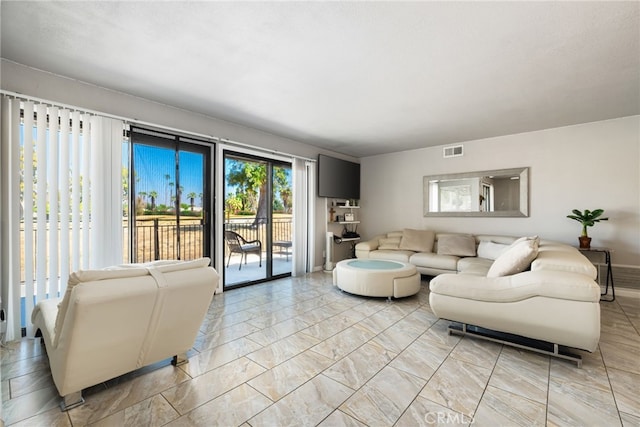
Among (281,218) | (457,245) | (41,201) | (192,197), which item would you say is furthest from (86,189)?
(457,245)

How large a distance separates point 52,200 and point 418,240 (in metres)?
5.03

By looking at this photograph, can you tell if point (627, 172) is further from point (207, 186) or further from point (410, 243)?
point (207, 186)

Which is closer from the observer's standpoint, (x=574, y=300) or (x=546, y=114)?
(x=574, y=300)

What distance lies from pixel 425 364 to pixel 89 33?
11.4 ft

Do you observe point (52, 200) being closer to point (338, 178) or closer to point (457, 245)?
point (338, 178)

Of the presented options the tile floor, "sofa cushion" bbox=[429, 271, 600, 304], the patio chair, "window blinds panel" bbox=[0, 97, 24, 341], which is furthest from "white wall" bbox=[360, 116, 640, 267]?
"window blinds panel" bbox=[0, 97, 24, 341]

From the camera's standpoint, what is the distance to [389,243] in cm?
558

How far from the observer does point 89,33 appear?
2.06m

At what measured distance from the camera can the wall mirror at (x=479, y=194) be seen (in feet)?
15.5

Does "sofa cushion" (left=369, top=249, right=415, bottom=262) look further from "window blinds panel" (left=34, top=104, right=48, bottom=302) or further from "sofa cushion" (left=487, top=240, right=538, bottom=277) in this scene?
"window blinds panel" (left=34, top=104, right=48, bottom=302)

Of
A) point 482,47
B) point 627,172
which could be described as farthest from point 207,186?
point 627,172

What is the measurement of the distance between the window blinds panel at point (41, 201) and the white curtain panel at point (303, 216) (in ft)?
10.7

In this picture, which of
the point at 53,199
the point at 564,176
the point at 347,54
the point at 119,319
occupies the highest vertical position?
the point at 347,54

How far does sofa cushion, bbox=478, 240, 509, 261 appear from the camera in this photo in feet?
14.2
